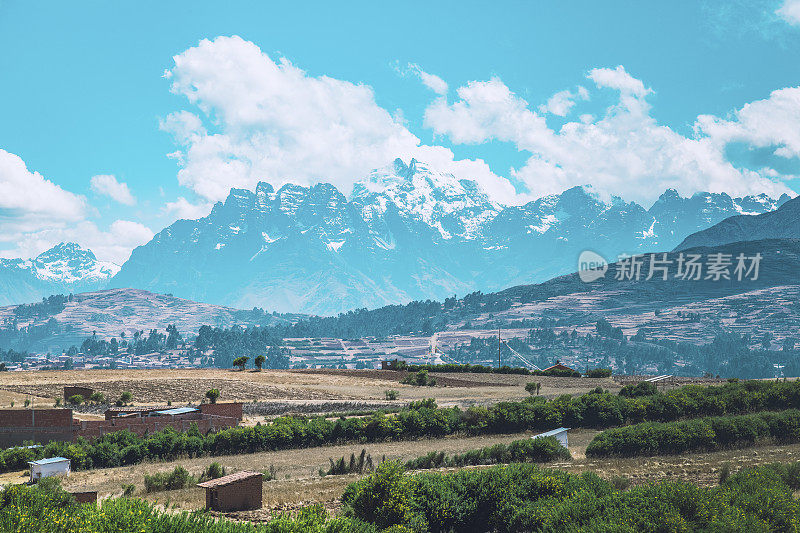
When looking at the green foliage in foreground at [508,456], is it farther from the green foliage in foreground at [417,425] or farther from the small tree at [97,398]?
the small tree at [97,398]

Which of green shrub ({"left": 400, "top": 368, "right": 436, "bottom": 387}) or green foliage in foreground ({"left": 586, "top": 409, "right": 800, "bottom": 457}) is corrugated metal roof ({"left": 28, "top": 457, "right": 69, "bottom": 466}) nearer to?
green foliage in foreground ({"left": 586, "top": 409, "right": 800, "bottom": 457})

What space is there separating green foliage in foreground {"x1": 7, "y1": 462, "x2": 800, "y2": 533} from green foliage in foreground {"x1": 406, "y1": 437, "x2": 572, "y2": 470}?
408 inches

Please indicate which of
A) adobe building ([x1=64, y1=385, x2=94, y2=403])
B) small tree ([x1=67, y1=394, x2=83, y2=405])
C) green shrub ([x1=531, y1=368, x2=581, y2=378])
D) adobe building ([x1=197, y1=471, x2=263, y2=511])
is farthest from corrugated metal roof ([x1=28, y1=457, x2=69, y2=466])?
green shrub ([x1=531, y1=368, x2=581, y2=378])

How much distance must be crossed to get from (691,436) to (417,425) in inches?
774

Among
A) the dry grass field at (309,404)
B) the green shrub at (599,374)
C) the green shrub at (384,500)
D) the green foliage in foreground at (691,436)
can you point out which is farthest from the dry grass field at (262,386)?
the green shrub at (384,500)

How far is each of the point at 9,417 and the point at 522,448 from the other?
3481 cm

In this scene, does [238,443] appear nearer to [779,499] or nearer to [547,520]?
[547,520]

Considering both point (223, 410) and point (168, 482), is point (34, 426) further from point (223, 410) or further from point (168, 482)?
point (168, 482)

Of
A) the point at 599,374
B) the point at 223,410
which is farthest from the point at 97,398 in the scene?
the point at 599,374

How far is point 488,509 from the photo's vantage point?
2542cm

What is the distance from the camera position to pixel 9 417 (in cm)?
4962

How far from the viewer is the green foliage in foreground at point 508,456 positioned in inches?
1502

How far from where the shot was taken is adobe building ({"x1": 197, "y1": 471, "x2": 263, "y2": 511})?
89.1 feet

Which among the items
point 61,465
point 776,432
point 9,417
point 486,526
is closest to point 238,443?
point 61,465
